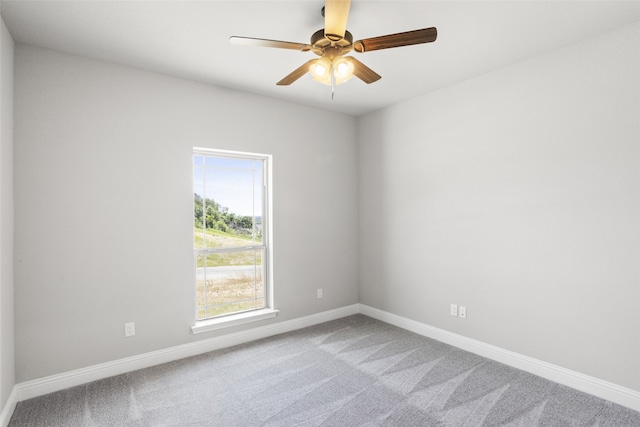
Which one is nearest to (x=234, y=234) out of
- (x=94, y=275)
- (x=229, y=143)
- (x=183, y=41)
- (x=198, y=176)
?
(x=198, y=176)

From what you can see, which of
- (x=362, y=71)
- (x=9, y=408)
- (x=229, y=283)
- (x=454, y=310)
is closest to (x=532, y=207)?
(x=454, y=310)

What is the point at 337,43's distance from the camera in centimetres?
201

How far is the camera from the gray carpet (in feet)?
7.28

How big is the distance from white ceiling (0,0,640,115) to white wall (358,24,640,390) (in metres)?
0.33

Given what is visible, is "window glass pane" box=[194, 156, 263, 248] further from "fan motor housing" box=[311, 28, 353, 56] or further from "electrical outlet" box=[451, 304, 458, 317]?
"electrical outlet" box=[451, 304, 458, 317]

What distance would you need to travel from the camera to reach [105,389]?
258 centimetres

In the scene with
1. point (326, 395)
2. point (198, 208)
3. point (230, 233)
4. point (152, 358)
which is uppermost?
point (198, 208)

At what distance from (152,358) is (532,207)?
3.48 m

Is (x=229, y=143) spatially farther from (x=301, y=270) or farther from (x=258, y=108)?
(x=301, y=270)

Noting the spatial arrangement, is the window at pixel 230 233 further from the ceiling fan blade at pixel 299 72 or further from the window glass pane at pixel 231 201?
the ceiling fan blade at pixel 299 72

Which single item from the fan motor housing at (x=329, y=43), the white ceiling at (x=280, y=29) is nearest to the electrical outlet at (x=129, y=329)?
the white ceiling at (x=280, y=29)

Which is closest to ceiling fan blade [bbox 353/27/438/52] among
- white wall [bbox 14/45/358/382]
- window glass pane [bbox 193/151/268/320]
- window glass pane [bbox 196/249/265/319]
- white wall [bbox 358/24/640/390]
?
white wall [bbox 358/24/640/390]

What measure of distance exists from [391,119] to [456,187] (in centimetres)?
117

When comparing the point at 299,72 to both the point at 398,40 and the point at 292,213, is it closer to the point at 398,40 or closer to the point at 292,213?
the point at 398,40
